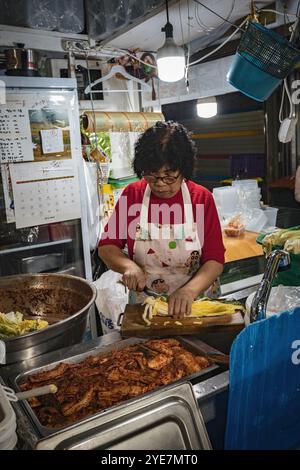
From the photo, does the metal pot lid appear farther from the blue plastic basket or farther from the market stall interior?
the blue plastic basket

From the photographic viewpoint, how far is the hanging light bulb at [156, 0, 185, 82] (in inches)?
135

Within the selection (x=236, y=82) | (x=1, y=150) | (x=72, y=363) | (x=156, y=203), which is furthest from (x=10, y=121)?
(x=72, y=363)

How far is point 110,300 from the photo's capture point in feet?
12.5

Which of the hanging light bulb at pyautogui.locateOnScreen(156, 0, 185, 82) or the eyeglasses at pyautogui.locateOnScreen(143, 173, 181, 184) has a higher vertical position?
the hanging light bulb at pyautogui.locateOnScreen(156, 0, 185, 82)

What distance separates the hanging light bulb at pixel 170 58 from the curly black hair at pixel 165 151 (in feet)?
4.29

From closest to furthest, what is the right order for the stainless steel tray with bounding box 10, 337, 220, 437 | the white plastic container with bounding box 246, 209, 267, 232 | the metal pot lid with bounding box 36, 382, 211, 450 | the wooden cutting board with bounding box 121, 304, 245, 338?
the metal pot lid with bounding box 36, 382, 211, 450, the stainless steel tray with bounding box 10, 337, 220, 437, the wooden cutting board with bounding box 121, 304, 245, 338, the white plastic container with bounding box 246, 209, 267, 232

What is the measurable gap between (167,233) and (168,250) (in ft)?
0.40

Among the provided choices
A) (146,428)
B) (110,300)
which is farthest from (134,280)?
(110,300)

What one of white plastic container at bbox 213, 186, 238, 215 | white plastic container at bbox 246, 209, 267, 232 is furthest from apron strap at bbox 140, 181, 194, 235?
white plastic container at bbox 213, 186, 238, 215

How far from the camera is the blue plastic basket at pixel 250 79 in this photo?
8.66 feet

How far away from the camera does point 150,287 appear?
2.73m

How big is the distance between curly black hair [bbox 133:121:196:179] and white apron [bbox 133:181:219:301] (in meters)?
0.30

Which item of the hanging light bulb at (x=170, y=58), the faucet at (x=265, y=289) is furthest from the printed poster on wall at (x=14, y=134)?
the faucet at (x=265, y=289)

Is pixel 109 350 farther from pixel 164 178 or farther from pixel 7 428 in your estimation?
pixel 164 178
